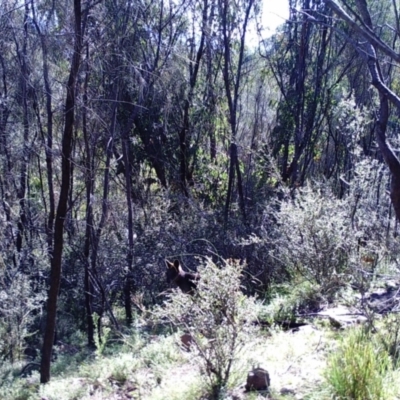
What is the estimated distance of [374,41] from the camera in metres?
2.28

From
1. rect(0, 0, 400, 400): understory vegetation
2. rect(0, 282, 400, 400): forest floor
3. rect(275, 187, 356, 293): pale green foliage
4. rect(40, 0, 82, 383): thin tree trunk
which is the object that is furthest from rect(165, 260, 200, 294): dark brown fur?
rect(40, 0, 82, 383): thin tree trunk

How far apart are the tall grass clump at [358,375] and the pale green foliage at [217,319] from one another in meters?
0.79

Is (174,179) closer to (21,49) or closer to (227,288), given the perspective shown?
(21,49)

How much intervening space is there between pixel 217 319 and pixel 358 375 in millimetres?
1193

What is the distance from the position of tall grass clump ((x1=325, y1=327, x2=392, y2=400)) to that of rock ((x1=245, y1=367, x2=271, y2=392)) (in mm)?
574

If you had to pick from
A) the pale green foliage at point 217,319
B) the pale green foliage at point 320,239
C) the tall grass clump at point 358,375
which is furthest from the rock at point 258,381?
the pale green foliage at point 320,239

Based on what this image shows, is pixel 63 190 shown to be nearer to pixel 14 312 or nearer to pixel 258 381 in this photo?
pixel 258 381

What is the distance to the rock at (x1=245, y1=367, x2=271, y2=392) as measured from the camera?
4.13 meters

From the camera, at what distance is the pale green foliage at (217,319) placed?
166 inches

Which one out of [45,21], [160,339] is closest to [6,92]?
[45,21]

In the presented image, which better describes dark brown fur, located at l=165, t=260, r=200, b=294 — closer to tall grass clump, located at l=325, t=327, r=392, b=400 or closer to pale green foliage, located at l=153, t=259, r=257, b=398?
pale green foliage, located at l=153, t=259, r=257, b=398

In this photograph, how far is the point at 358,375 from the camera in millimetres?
3506

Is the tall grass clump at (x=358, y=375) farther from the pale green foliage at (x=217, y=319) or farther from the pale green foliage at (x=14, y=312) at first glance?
the pale green foliage at (x=14, y=312)

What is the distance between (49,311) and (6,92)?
7.10 m
